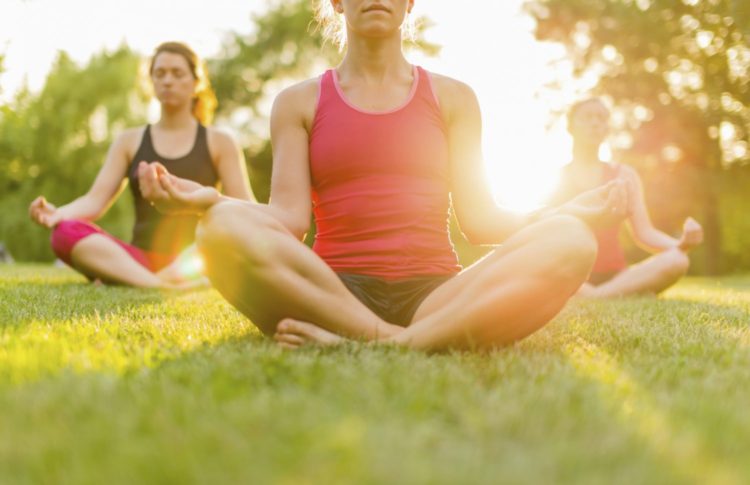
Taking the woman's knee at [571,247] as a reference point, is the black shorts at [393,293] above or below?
below

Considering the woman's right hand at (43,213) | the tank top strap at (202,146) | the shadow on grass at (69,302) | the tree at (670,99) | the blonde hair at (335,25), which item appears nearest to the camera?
the shadow on grass at (69,302)

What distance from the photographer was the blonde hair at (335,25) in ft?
12.3

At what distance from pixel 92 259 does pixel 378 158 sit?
3757mm

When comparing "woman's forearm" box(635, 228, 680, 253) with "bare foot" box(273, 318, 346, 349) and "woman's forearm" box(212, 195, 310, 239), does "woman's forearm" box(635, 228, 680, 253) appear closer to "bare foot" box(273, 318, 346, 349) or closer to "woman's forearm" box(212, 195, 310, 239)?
"woman's forearm" box(212, 195, 310, 239)

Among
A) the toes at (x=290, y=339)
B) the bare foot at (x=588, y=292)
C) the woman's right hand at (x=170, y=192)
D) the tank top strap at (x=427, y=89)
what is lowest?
the bare foot at (x=588, y=292)

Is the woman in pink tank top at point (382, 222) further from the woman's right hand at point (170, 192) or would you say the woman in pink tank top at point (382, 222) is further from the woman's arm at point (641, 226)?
the woman's arm at point (641, 226)

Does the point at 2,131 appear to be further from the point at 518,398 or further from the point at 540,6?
the point at 518,398

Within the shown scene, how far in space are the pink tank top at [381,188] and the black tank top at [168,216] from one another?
3.31 meters

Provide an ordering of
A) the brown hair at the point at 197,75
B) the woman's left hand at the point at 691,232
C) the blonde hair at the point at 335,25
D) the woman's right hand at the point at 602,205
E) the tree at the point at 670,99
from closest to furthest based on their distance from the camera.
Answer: the woman's right hand at the point at 602,205 → the blonde hair at the point at 335,25 → the woman's left hand at the point at 691,232 → the brown hair at the point at 197,75 → the tree at the point at 670,99

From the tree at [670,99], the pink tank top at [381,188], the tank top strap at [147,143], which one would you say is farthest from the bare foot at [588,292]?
the tree at [670,99]

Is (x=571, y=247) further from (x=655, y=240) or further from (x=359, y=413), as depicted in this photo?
Result: (x=655, y=240)

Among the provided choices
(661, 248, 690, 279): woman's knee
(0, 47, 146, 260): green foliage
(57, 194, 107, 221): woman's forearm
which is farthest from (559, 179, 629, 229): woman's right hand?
(0, 47, 146, 260): green foliage

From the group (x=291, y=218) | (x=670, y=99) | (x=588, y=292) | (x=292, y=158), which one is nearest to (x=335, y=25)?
(x=292, y=158)

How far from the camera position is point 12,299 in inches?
165
